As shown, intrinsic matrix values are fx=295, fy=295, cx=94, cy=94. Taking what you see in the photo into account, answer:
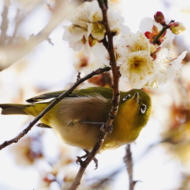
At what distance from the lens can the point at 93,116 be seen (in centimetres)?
295

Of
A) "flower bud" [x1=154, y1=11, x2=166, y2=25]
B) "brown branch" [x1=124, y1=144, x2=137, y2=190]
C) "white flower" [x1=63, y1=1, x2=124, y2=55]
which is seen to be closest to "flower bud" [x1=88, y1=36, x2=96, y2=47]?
"white flower" [x1=63, y1=1, x2=124, y2=55]

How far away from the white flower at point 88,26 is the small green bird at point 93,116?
4.63 ft

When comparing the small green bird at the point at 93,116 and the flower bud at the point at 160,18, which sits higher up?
the flower bud at the point at 160,18

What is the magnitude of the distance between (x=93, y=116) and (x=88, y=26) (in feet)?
5.25

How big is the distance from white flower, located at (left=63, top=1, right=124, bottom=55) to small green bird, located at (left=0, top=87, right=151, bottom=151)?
1411 mm

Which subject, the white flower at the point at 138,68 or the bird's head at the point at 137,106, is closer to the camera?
the white flower at the point at 138,68

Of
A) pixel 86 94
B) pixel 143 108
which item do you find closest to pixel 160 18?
pixel 143 108

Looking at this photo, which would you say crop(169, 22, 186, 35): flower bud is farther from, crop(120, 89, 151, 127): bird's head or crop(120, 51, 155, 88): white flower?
crop(120, 89, 151, 127): bird's head

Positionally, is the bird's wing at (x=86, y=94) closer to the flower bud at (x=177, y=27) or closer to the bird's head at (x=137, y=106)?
the bird's head at (x=137, y=106)

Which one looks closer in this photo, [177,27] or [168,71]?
[177,27]

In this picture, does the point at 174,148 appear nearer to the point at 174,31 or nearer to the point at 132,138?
the point at 132,138

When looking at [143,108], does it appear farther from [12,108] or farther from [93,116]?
[12,108]

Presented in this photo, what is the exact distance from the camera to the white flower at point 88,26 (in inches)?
53.9

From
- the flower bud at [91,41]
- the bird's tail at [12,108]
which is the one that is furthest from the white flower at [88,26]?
the bird's tail at [12,108]
